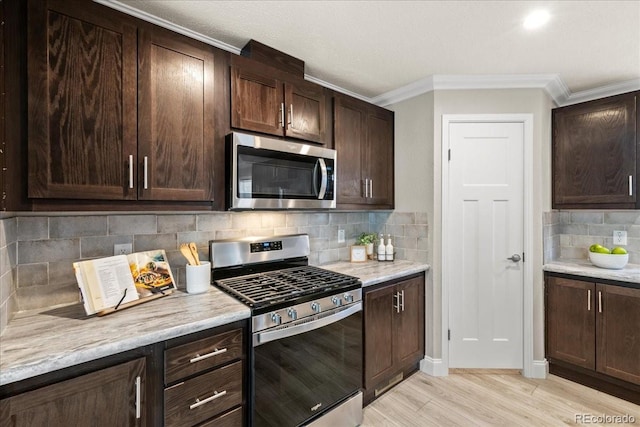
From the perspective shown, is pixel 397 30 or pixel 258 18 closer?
pixel 258 18

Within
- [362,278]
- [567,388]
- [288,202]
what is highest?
[288,202]

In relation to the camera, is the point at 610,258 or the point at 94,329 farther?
the point at 610,258

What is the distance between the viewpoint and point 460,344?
2602mm

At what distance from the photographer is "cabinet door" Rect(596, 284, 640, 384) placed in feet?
7.10

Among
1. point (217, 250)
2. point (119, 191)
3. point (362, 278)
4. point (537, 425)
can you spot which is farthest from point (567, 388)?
point (119, 191)

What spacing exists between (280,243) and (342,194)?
629 mm

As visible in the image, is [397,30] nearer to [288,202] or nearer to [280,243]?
[288,202]

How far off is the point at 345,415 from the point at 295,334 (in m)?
0.74

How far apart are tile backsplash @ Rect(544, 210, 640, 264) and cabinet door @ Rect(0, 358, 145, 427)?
3.13 metres

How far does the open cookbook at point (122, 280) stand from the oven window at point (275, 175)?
0.62 meters

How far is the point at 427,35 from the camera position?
1877mm

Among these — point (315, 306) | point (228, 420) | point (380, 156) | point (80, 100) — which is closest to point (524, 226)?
point (380, 156)

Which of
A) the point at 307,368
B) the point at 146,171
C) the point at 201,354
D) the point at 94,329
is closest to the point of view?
the point at 94,329

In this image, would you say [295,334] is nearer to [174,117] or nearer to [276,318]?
[276,318]
